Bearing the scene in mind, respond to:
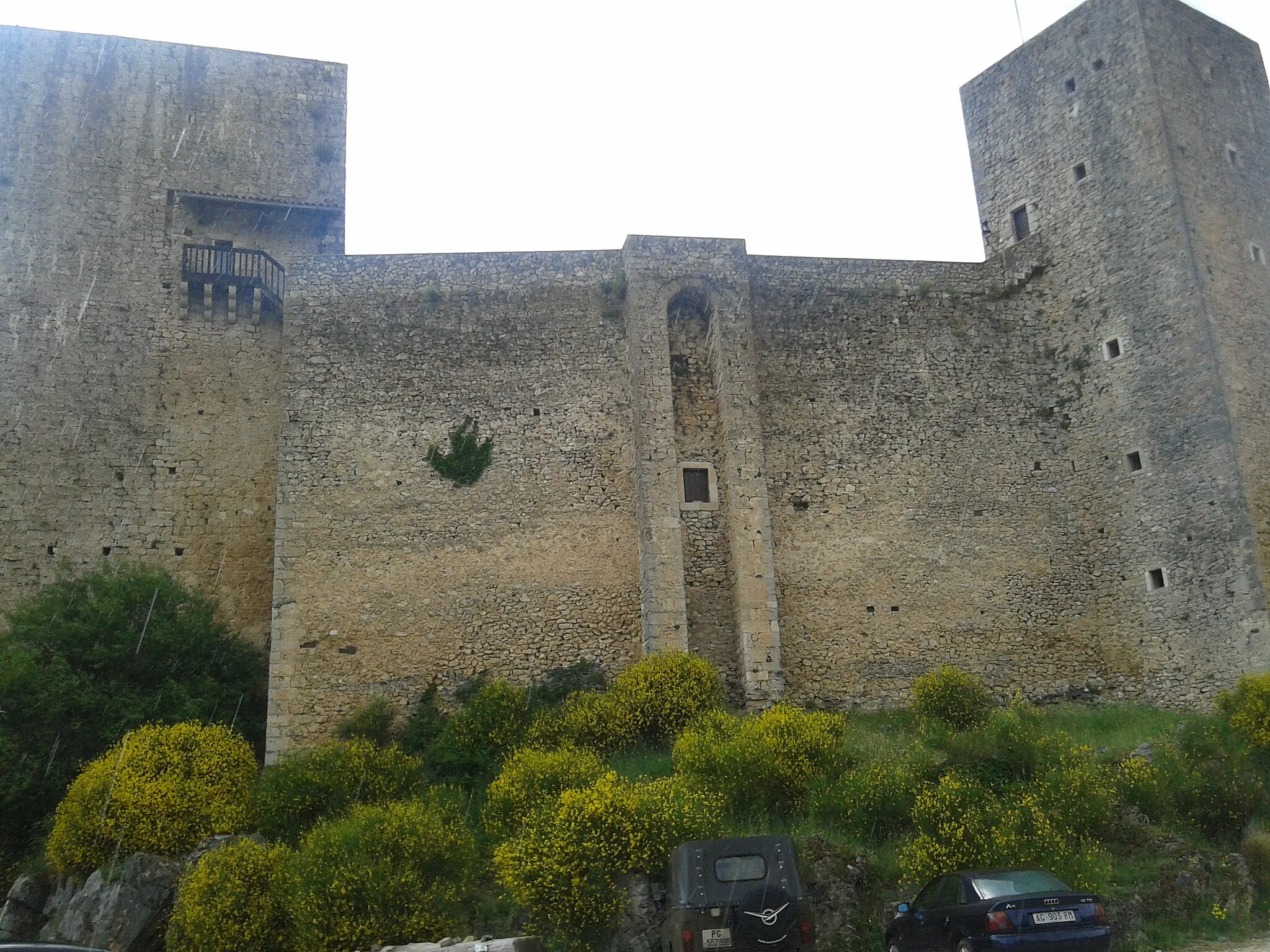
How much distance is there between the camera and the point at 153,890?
12.1 m

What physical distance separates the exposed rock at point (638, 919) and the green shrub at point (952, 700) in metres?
6.45

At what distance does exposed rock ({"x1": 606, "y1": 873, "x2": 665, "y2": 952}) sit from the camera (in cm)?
1002

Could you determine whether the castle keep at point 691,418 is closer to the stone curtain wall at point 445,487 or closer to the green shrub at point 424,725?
the stone curtain wall at point 445,487

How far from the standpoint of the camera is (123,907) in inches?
469

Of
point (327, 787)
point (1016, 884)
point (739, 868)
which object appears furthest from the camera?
point (327, 787)

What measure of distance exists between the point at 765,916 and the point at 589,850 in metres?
2.02

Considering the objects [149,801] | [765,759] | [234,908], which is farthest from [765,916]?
[149,801]

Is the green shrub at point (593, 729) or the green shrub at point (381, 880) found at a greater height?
the green shrub at point (593, 729)

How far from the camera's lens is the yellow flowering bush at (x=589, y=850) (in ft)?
32.7

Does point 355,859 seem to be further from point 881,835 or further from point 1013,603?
point 1013,603

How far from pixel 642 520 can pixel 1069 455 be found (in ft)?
25.4

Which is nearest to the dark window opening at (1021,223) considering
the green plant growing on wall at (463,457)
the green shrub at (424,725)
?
the green plant growing on wall at (463,457)

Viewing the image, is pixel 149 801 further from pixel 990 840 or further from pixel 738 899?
pixel 990 840

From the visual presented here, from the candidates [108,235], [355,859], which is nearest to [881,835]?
[355,859]
